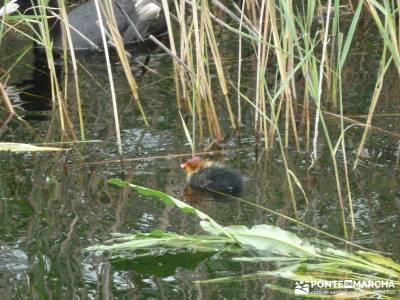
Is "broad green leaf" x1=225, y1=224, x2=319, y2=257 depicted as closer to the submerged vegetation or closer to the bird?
the submerged vegetation

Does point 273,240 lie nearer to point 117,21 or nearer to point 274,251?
point 274,251

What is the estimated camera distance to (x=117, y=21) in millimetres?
8805

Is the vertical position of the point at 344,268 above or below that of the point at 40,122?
below

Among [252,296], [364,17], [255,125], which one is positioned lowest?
[252,296]

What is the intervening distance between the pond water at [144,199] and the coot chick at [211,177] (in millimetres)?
76

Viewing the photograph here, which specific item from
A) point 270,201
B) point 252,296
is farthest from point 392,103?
point 252,296

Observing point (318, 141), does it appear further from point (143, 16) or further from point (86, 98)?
point (143, 16)

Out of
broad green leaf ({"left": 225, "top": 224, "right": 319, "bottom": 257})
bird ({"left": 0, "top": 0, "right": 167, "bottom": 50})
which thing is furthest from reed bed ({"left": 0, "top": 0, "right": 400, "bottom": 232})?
bird ({"left": 0, "top": 0, "right": 167, "bottom": 50})

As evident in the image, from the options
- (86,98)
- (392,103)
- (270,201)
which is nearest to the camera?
(270,201)

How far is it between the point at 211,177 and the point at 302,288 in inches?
54.2

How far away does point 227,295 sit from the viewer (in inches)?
144

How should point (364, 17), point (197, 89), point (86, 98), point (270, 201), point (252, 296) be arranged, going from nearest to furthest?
point (252, 296)
point (270, 201)
point (197, 89)
point (86, 98)
point (364, 17)

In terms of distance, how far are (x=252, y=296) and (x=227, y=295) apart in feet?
0.32

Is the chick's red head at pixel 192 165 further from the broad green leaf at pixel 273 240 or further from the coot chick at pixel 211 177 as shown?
the broad green leaf at pixel 273 240
